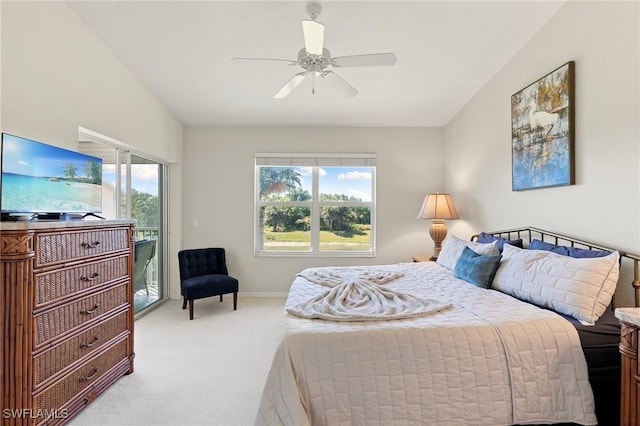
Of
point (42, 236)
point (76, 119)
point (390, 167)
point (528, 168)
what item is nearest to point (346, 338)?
point (42, 236)

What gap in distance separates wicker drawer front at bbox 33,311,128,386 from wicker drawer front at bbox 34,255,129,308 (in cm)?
29

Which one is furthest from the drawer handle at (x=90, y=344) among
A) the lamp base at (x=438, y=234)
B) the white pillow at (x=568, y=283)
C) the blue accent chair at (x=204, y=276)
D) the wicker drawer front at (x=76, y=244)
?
the lamp base at (x=438, y=234)

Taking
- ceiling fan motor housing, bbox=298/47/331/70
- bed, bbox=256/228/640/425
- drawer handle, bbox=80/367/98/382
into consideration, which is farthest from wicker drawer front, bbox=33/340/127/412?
ceiling fan motor housing, bbox=298/47/331/70

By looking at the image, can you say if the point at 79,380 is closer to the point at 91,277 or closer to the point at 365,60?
the point at 91,277

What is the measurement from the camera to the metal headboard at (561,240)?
1942mm

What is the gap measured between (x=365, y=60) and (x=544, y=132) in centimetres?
170

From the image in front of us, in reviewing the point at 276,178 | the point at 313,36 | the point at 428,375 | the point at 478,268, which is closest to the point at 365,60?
the point at 313,36

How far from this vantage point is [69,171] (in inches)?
88.3

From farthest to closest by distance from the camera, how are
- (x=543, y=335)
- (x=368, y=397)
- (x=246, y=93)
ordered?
(x=246, y=93), (x=543, y=335), (x=368, y=397)

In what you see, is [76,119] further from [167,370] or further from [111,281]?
[167,370]

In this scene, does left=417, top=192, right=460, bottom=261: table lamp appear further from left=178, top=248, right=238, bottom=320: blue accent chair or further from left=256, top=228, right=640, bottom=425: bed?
left=178, top=248, right=238, bottom=320: blue accent chair

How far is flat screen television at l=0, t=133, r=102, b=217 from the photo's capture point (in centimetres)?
183

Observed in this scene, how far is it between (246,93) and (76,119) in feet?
5.88

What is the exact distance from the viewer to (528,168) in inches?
114
